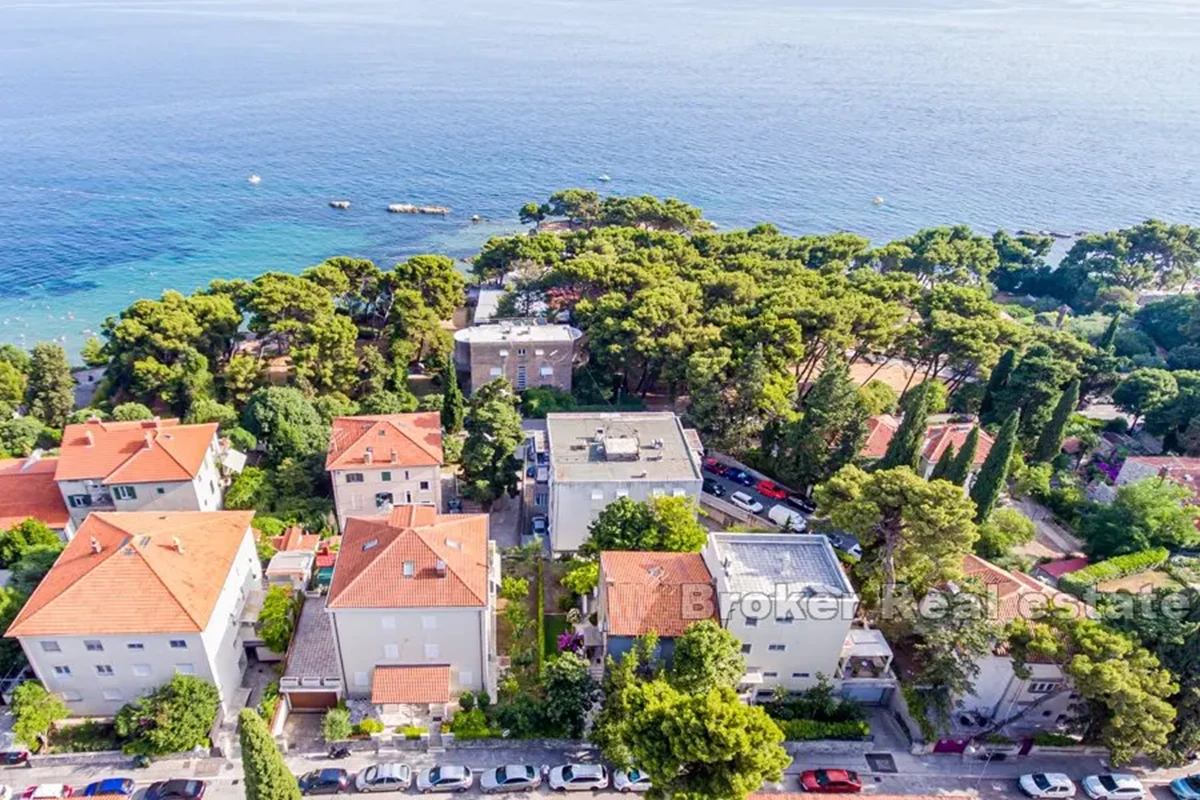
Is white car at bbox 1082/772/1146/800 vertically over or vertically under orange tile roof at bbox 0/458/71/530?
under

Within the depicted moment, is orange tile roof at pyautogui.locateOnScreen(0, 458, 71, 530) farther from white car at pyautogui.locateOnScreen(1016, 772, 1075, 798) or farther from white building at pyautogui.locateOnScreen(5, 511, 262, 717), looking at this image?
white car at pyautogui.locateOnScreen(1016, 772, 1075, 798)

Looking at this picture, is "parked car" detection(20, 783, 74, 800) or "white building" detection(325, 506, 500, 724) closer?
"parked car" detection(20, 783, 74, 800)

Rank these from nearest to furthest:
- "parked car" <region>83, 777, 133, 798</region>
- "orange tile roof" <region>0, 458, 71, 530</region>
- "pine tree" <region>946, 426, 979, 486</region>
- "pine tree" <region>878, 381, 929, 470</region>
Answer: "parked car" <region>83, 777, 133, 798</region> → "orange tile roof" <region>0, 458, 71, 530</region> → "pine tree" <region>946, 426, 979, 486</region> → "pine tree" <region>878, 381, 929, 470</region>

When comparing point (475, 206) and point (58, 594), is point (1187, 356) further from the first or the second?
point (475, 206)

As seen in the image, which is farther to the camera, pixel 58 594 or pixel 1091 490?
pixel 1091 490

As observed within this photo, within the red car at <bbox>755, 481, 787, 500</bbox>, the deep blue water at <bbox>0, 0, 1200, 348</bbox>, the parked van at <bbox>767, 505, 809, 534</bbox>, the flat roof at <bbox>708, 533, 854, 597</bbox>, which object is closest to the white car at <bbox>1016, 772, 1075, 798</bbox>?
the flat roof at <bbox>708, 533, 854, 597</bbox>

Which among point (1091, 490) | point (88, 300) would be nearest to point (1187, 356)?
point (1091, 490)

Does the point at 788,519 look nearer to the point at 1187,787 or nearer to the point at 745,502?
the point at 745,502

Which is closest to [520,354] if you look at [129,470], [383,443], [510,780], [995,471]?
[383,443]
